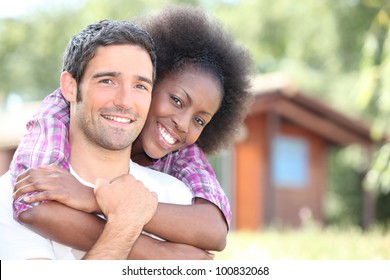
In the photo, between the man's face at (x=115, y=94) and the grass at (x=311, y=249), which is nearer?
the man's face at (x=115, y=94)

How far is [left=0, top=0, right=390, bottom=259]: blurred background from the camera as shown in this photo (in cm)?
910

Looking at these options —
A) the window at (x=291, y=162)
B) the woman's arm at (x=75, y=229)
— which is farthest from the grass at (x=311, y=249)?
the window at (x=291, y=162)

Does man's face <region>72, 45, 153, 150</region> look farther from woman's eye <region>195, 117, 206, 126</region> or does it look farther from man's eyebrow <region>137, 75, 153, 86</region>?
woman's eye <region>195, 117, 206, 126</region>

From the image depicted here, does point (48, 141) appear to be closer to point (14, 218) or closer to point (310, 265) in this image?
point (14, 218)

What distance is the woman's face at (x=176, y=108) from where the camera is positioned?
12.5 feet

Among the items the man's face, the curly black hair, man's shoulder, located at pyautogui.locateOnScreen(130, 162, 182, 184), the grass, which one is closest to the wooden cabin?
the grass

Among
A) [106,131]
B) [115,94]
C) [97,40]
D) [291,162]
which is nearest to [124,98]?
[115,94]

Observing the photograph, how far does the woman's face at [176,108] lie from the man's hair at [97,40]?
52 cm

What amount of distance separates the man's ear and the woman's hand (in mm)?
374

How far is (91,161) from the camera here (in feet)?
11.0

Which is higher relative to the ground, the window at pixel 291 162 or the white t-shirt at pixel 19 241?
the window at pixel 291 162

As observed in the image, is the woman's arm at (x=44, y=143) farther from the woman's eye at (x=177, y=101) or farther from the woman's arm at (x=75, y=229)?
the woman's eye at (x=177, y=101)

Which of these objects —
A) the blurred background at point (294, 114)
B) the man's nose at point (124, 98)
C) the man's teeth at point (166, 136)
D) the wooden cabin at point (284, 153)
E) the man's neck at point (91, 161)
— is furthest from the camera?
the wooden cabin at point (284, 153)

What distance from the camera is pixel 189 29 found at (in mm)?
4164
